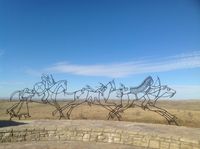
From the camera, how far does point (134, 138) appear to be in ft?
31.3

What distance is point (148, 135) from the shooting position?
9266mm

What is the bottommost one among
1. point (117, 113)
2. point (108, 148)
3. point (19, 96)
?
point (108, 148)

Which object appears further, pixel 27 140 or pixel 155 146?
pixel 27 140

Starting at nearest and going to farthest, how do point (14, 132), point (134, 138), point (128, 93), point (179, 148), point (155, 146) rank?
point (179, 148) < point (155, 146) < point (134, 138) < point (14, 132) < point (128, 93)

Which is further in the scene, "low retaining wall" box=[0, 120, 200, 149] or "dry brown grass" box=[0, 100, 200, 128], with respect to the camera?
"dry brown grass" box=[0, 100, 200, 128]

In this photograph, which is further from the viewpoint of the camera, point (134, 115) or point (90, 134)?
point (134, 115)

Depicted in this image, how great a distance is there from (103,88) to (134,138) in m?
5.73

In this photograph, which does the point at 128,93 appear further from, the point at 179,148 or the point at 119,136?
the point at 179,148

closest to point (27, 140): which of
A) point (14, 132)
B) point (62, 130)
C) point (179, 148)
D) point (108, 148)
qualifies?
point (14, 132)

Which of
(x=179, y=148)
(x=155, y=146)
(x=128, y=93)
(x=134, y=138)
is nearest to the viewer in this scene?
(x=179, y=148)

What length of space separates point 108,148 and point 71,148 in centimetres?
130

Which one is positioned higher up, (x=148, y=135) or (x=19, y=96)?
(x=19, y=96)

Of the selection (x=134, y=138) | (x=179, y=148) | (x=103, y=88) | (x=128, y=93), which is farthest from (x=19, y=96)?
(x=179, y=148)

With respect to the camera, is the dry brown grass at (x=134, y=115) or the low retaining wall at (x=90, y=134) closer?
the low retaining wall at (x=90, y=134)
